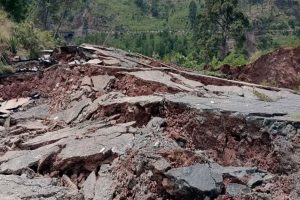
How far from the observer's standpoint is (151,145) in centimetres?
667

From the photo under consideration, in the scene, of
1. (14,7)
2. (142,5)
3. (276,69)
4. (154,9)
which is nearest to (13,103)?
(276,69)

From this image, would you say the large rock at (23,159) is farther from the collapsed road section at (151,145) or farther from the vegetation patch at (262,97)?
the vegetation patch at (262,97)

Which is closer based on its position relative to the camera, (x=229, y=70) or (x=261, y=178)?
(x=261, y=178)

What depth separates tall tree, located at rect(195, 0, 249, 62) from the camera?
35.2 meters

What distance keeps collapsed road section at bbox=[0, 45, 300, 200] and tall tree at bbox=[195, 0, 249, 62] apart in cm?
2585

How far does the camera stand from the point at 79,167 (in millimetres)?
7102

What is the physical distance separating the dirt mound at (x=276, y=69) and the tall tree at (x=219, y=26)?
49.0 ft

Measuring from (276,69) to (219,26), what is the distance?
20.1 m

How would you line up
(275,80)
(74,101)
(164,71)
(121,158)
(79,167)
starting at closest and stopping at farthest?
(121,158) < (79,167) < (74,101) < (164,71) < (275,80)

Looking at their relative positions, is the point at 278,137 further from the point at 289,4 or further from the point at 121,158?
the point at 289,4

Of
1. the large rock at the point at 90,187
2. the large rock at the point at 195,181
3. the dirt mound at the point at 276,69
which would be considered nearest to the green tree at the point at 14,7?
the dirt mound at the point at 276,69

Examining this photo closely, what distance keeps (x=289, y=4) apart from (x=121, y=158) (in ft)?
302

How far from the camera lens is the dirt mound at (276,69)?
62.5ft

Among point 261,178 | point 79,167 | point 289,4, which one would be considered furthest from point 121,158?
point 289,4
